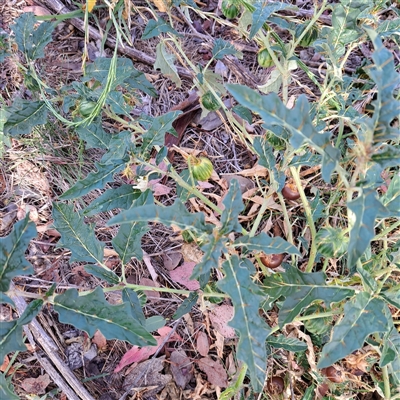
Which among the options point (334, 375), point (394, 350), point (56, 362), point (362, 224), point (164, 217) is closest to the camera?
point (362, 224)

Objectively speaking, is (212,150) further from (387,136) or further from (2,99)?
(387,136)

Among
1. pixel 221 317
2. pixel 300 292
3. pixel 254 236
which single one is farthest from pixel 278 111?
pixel 221 317

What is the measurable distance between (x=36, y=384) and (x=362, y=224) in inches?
49.0

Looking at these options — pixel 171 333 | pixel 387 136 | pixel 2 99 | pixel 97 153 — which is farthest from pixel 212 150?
pixel 387 136

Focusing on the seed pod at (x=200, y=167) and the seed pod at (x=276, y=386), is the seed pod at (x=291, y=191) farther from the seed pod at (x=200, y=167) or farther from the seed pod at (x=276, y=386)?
the seed pod at (x=276, y=386)

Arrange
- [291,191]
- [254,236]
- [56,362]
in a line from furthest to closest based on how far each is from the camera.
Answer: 1. [291,191]
2. [56,362]
3. [254,236]

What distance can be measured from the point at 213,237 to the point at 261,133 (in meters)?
1.02

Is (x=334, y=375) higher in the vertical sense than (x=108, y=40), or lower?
lower

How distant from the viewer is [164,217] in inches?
33.3

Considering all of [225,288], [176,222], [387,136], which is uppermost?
[387,136]

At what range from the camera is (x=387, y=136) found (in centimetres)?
76

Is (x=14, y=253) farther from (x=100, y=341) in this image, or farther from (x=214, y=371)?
(x=214, y=371)

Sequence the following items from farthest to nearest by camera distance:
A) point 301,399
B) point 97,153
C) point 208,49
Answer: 1. point 208,49
2. point 97,153
3. point 301,399

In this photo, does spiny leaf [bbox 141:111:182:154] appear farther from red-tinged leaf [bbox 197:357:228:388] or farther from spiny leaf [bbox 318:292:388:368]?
red-tinged leaf [bbox 197:357:228:388]
